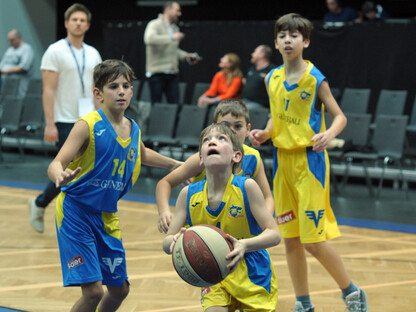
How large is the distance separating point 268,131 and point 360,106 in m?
6.30

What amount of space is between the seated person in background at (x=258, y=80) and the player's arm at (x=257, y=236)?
6834 millimetres

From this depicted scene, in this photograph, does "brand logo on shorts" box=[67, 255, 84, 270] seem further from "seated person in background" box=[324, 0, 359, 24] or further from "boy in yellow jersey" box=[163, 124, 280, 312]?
"seated person in background" box=[324, 0, 359, 24]

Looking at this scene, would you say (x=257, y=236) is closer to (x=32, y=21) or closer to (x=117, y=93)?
(x=117, y=93)

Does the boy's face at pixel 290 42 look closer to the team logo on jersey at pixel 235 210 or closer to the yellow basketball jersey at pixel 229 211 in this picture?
the yellow basketball jersey at pixel 229 211

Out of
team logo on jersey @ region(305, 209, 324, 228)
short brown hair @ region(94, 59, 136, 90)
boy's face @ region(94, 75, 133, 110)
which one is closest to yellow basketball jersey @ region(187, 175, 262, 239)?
boy's face @ region(94, 75, 133, 110)

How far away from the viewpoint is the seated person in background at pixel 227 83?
10414 mm

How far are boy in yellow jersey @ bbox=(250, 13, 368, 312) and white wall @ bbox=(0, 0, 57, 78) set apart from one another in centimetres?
1194

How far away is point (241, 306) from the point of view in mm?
3150

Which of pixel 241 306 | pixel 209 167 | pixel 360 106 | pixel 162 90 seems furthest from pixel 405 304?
pixel 162 90

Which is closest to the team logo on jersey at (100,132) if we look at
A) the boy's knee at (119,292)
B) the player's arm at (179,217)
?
the player's arm at (179,217)

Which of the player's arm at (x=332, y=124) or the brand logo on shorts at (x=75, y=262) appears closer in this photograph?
the brand logo on shorts at (x=75, y=262)

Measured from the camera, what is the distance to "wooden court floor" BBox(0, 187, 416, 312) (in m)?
4.49

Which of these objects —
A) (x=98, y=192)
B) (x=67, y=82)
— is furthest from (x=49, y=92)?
(x=98, y=192)

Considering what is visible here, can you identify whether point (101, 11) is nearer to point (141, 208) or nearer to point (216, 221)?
point (141, 208)
